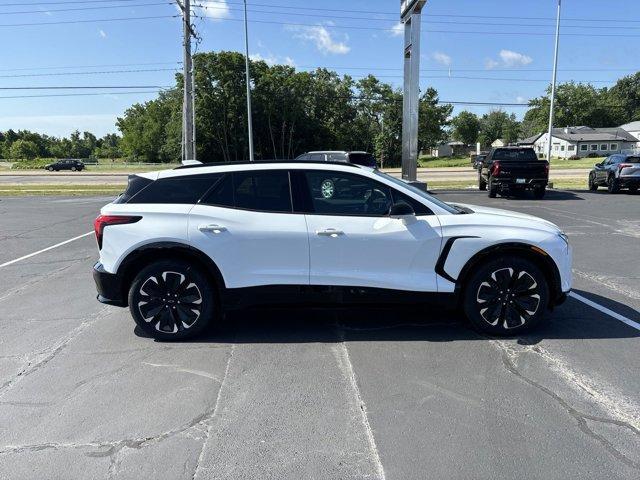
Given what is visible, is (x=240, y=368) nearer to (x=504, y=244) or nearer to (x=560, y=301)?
(x=504, y=244)

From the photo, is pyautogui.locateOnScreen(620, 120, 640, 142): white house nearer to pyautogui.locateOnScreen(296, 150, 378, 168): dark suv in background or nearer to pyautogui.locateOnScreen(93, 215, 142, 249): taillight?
pyautogui.locateOnScreen(296, 150, 378, 168): dark suv in background

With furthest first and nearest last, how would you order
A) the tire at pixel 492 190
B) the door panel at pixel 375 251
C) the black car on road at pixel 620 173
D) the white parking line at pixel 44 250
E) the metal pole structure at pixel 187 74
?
1. the metal pole structure at pixel 187 74
2. the black car on road at pixel 620 173
3. the tire at pixel 492 190
4. the white parking line at pixel 44 250
5. the door panel at pixel 375 251

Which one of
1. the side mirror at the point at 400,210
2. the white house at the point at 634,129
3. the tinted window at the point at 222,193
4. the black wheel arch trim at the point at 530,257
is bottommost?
the black wheel arch trim at the point at 530,257

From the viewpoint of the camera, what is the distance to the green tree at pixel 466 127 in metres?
121

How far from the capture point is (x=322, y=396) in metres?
3.65

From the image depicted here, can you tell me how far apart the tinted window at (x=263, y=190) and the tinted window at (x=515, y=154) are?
1669 cm

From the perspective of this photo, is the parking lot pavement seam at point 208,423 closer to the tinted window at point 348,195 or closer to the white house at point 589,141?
the tinted window at point 348,195

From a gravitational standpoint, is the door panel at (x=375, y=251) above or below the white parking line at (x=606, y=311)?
above

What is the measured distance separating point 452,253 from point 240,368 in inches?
86.4

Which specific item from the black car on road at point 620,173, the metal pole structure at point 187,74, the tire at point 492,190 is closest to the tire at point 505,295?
the tire at point 492,190

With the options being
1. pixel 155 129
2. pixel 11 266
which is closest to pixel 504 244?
pixel 11 266

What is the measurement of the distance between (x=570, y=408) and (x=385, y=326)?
201 centimetres

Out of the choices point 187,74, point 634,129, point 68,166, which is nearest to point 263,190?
point 187,74

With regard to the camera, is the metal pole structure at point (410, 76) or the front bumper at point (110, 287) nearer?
the front bumper at point (110, 287)
